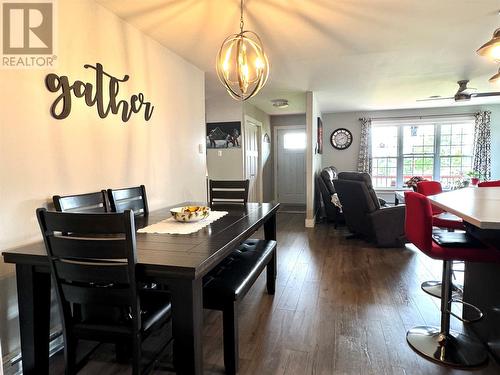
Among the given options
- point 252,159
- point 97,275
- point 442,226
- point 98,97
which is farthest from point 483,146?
point 97,275

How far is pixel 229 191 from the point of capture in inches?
123

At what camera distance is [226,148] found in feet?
18.0

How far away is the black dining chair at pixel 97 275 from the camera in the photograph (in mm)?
1223

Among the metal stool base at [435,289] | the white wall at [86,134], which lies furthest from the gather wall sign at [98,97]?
the metal stool base at [435,289]

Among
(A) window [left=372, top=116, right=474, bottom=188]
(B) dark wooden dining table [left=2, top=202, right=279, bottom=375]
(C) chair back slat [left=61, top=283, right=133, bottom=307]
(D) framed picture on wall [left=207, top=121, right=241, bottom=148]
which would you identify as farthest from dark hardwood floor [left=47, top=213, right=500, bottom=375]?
(A) window [left=372, top=116, right=474, bottom=188]

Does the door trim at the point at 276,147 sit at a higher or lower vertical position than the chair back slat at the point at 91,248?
higher

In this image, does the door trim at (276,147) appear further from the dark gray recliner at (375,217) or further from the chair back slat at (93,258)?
the chair back slat at (93,258)

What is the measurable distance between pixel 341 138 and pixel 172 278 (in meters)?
6.98

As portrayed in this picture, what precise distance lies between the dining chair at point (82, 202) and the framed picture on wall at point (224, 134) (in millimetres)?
3357

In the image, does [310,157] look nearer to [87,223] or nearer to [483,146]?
[483,146]

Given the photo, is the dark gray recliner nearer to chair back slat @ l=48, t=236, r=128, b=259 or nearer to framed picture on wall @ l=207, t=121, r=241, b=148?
framed picture on wall @ l=207, t=121, r=241, b=148

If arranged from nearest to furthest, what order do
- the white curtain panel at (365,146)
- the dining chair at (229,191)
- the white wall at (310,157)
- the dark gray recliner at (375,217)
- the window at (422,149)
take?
the dining chair at (229,191) < the dark gray recliner at (375,217) < the white wall at (310,157) < the window at (422,149) < the white curtain panel at (365,146)

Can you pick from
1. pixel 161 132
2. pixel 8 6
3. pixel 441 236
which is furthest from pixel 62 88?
pixel 441 236

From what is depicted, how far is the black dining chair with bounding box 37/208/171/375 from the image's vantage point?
1223 millimetres
